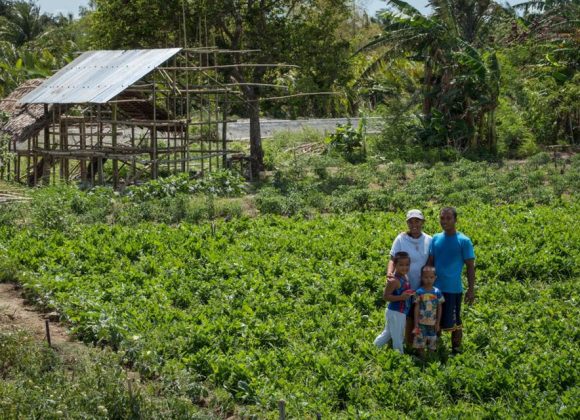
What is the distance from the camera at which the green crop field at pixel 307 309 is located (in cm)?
809

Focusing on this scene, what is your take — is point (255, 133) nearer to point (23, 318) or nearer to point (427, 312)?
point (23, 318)

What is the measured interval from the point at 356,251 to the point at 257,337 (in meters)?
3.85

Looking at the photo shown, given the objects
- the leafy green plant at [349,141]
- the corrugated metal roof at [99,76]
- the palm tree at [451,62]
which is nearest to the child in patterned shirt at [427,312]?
the corrugated metal roof at [99,76]

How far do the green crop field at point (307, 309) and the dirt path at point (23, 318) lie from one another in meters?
0.19

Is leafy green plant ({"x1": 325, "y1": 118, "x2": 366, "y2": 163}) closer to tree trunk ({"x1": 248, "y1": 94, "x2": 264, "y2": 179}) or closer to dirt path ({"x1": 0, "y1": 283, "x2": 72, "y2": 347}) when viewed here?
tree trunk ({"x1": 248, "y1": 94, "x2": 264, "y2": 179})

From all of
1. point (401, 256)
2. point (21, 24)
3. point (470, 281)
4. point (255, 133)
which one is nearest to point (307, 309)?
point (401, 256)

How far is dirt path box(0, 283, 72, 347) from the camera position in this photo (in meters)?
10.1

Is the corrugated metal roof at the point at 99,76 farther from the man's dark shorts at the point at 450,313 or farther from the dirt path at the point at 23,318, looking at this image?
the man's dark shorts at the point at 450,313

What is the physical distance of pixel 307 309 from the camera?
1041 centimetres

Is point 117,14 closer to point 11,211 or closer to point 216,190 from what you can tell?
point 216,190

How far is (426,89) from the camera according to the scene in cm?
2820

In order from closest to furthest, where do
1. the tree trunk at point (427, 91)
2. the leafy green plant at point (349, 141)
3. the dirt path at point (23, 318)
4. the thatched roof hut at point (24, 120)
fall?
the dirt path at point (23, 318), the thatched roof hut at point (24, 120), the leafy green plant at point (349, 141), the tree trunk at point (427, 91)

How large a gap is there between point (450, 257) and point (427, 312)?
58cm

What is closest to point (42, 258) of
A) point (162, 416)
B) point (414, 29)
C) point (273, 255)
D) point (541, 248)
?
point (273, 255)
